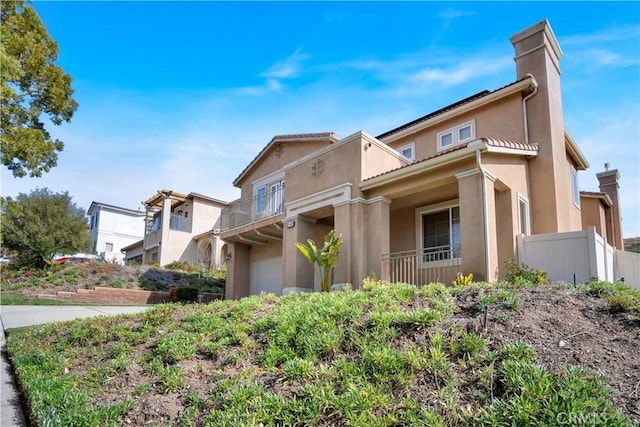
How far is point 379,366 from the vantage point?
474 centimetres

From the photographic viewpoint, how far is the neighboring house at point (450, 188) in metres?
11.3

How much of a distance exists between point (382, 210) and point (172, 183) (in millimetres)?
24231

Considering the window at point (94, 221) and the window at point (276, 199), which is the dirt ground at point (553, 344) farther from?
the window at point (94, 221)

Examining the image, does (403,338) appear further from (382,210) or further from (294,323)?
(382,210)

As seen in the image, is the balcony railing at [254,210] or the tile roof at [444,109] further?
the balcony railing at [254,210]

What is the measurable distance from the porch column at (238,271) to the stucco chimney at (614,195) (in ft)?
54.2

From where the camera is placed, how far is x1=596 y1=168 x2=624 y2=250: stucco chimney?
20828 mm

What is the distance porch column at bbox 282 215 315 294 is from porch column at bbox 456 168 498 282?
569 centimetres

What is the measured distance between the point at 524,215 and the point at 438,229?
2.46 meters

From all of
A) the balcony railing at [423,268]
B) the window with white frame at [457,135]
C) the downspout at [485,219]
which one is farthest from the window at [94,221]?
the downspout at [485,219]

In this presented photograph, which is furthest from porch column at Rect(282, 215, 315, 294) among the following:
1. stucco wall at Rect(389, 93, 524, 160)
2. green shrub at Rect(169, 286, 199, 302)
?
green shrub at Rect(169, 286, 199, 302)

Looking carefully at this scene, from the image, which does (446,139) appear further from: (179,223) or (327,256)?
(179,223)

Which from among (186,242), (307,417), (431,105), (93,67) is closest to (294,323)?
(307,417)

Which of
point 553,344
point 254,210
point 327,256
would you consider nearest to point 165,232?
point 254,210
